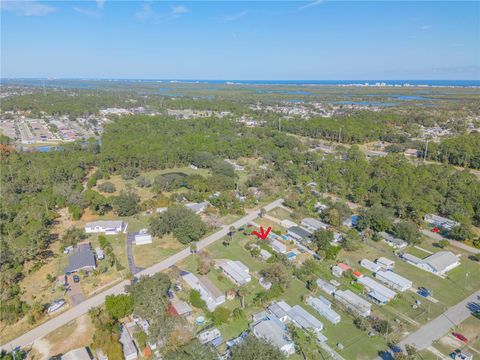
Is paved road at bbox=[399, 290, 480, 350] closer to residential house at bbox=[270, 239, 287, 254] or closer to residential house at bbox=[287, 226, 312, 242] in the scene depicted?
residential house at bbox=[270, 239, 287, 254]

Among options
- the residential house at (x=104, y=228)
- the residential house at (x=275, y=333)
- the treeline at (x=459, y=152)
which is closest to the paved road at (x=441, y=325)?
the residential house at (x=275, y=333)

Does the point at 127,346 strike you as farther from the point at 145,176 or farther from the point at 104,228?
the point at 145,176

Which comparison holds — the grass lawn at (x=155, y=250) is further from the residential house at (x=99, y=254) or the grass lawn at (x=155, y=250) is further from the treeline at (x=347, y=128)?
the treeline at (x=347, y=128)

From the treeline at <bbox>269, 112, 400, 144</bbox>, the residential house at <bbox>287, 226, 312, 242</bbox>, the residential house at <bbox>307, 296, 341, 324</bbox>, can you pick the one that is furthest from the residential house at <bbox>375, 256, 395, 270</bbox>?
the treeline at <bbox>269, 112, 400, 144</bbox>

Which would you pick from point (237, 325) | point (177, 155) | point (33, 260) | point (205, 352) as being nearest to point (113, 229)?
point (33, 260)

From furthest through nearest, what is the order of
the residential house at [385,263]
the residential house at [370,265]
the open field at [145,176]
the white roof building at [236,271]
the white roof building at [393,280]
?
the open field at [145,176] < the residential house at [385,263] < the residential house at [370,265] < the white roof building at [236,271] < the white roof building at [393,280]

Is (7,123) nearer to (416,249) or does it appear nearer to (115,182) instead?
(115,182)

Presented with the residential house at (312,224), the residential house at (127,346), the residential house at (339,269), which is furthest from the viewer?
the residential house at (312,224)
